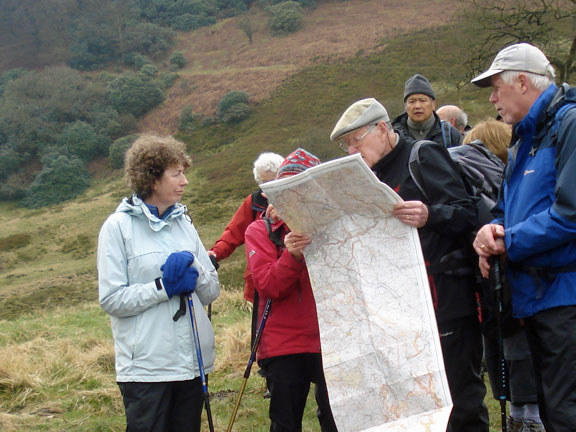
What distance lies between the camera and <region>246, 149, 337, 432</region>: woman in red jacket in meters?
3.11

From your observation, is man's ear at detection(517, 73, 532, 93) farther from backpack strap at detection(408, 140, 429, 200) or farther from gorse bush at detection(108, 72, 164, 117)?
gorse bush at detection(108, 72, 164, 117)

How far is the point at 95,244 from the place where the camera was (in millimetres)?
35562

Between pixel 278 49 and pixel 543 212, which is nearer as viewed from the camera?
pixel 543 212

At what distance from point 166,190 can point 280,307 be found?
37.3 inches

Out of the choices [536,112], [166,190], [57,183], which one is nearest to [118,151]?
[57,183]

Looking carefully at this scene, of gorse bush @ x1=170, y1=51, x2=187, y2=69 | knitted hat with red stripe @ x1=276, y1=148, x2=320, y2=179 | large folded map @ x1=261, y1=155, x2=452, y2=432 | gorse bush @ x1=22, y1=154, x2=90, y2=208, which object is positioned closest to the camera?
large folded map @ x1=261, y1=155, x2=452, y2=432

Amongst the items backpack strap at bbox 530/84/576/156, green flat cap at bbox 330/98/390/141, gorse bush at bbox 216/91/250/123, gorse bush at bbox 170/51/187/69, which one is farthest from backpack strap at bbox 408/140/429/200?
gorse bush at bbox 170/51/187/69

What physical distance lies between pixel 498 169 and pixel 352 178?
57.0 inches

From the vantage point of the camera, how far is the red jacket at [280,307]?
10.1 ft

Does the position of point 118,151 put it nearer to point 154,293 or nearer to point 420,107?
point 420,107

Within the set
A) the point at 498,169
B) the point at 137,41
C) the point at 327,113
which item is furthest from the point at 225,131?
the point at 498,169

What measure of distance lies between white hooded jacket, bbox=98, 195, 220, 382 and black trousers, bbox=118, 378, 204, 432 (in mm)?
56

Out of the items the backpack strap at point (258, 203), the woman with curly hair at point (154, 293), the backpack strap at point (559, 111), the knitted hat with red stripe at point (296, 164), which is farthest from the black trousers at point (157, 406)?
the backpack strap at point (559, 111)

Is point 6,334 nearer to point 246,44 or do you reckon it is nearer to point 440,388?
point 440,388
